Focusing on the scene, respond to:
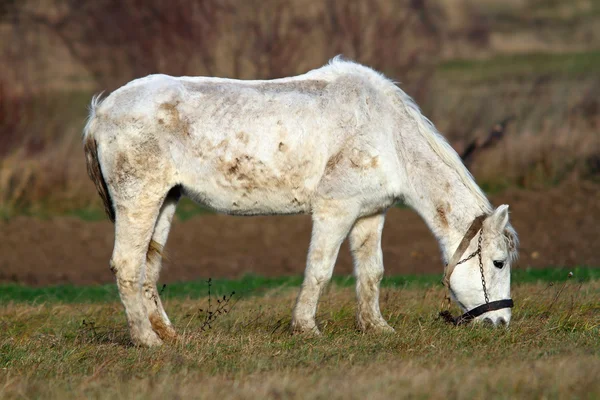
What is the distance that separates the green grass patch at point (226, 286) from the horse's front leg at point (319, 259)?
2.63 metres

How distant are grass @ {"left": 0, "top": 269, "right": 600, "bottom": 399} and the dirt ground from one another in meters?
3.26

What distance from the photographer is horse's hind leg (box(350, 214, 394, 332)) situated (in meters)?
8.71

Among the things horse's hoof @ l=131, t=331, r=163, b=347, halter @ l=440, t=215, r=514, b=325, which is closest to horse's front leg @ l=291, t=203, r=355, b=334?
halter @ l=440, t=215, r=514, b=325

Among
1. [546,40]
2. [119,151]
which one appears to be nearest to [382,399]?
[119,151]

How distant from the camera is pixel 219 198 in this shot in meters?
8.41

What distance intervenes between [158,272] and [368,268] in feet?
6.33

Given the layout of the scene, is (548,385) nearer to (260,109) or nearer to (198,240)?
(260,109)

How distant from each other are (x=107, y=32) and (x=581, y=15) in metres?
32.2

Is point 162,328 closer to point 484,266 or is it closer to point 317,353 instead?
point 317,353

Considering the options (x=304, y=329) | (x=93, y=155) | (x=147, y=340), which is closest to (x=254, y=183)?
(x=304, y=329)

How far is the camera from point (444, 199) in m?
8.52

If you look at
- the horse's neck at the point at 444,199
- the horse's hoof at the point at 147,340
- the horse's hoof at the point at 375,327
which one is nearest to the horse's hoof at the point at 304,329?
the horse's hoof at the point at 375,327

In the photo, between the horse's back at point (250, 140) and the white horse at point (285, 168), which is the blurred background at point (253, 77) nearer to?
the white horse at point (285, 168)

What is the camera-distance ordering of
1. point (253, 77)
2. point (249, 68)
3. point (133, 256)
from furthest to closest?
point (249, 68) → point (253, 77) → point (133, 256)
